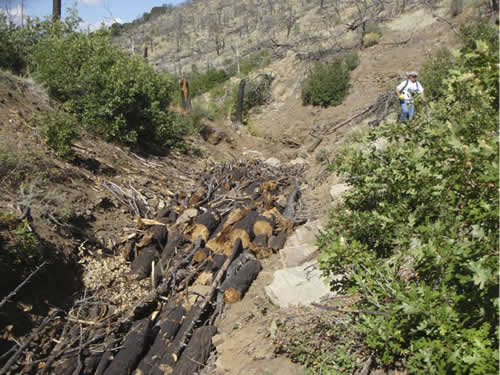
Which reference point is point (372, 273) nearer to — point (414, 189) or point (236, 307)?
point (414, 189)

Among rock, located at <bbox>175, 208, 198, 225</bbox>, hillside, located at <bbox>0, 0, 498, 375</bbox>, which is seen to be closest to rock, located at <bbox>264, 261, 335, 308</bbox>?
hillside, located at <bbox>0, 0, 498, 375</bbox>

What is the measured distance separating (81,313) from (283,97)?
16631mm

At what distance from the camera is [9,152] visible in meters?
7.02

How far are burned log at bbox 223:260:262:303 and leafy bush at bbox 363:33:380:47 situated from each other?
1696 cm

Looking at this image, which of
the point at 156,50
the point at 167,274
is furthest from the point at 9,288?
the point at 156,50

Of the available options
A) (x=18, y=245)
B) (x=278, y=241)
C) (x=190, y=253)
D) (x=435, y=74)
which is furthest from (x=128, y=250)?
(x=435, y=74)

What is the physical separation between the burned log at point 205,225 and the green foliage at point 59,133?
11.4ft

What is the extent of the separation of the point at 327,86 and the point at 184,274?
42.1 ft

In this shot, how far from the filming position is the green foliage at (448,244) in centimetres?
208

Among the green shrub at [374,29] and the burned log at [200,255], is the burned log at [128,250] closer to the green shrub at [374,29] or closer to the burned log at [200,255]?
the burned log at [200,255]

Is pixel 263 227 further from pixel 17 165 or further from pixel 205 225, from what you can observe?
pixel 17 165

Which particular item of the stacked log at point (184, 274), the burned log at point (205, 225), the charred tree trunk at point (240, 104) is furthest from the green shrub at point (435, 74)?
the charred tree trunk at point (240, 104)

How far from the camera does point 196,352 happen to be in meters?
4.68

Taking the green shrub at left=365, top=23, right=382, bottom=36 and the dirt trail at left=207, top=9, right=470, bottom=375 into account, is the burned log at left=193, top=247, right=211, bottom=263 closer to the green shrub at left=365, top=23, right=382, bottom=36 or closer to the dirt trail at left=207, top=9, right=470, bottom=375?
the dirt trail at left=207, top=9, right=470, bottom=375
